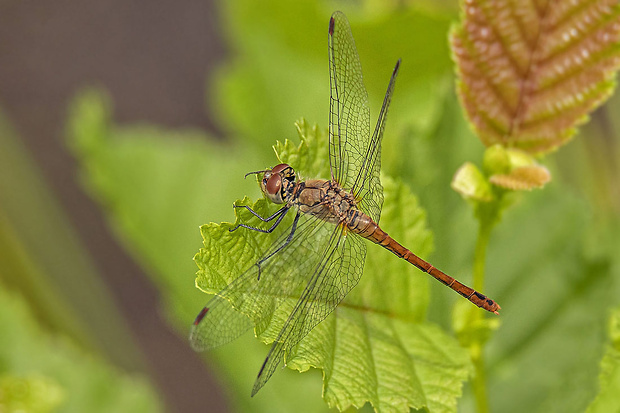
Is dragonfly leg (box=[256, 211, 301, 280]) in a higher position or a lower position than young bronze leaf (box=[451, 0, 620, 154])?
lower

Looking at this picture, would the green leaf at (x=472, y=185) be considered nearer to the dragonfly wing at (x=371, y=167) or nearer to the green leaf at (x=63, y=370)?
the dragonfly wing at (x=371, y=167)

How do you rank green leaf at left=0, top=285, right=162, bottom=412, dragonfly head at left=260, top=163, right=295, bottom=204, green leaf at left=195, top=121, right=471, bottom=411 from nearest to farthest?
green leaf at left=195, top=121, right=471, bottom=411, dragonfly head at left=260, top=163, right=295, bottom=204, green leaf at left=0, top=285, right=162, bottom=412

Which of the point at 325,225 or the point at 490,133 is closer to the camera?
the point at 490,133

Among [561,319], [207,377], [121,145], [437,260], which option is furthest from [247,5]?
[207,377]

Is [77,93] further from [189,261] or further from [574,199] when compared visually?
[574,199]

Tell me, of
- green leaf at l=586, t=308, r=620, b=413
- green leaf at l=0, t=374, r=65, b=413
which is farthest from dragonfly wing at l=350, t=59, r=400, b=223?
green leaf at l=0, t=374, r=65, b=413

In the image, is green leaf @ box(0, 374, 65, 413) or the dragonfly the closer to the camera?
the dragonfly

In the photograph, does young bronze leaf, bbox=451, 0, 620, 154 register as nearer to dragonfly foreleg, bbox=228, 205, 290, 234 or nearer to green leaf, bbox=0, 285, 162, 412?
dragonfly foreleg, bbox=228, 205, 290, 234

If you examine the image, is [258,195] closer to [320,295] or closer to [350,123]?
[350,123]
